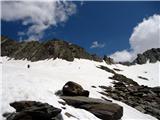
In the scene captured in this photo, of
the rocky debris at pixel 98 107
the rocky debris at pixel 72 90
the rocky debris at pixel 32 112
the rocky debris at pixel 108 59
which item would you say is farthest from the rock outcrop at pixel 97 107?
the rocky debris at pixel 108 59

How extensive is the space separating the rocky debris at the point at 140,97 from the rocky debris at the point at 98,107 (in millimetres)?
10743

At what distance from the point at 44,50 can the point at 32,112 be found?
86725 mm

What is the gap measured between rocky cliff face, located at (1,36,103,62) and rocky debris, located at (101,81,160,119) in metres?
49.7

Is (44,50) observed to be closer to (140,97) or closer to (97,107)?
(140,97)

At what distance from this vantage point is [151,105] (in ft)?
145

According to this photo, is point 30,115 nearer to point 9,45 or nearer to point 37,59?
point 37,59

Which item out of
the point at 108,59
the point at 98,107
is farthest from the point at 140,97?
the point at 108,59

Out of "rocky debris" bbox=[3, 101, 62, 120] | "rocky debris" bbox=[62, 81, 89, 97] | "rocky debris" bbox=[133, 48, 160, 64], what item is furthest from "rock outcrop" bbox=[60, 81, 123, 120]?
"rocky debris" bbox=[133, 48, 160, 64]

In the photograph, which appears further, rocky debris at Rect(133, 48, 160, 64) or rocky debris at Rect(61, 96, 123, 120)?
rocky debris at Rect(133, 48, 160, 64)

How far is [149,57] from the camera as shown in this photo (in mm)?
149500

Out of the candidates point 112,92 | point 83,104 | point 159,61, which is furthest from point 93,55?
point 83,104

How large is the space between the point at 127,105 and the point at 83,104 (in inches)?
478

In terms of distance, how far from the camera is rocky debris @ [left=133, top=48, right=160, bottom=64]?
145 meters

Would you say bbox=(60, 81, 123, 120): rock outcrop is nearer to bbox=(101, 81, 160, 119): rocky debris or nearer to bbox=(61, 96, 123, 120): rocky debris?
bbox=(61, 96, 123, 120): rocky debris
